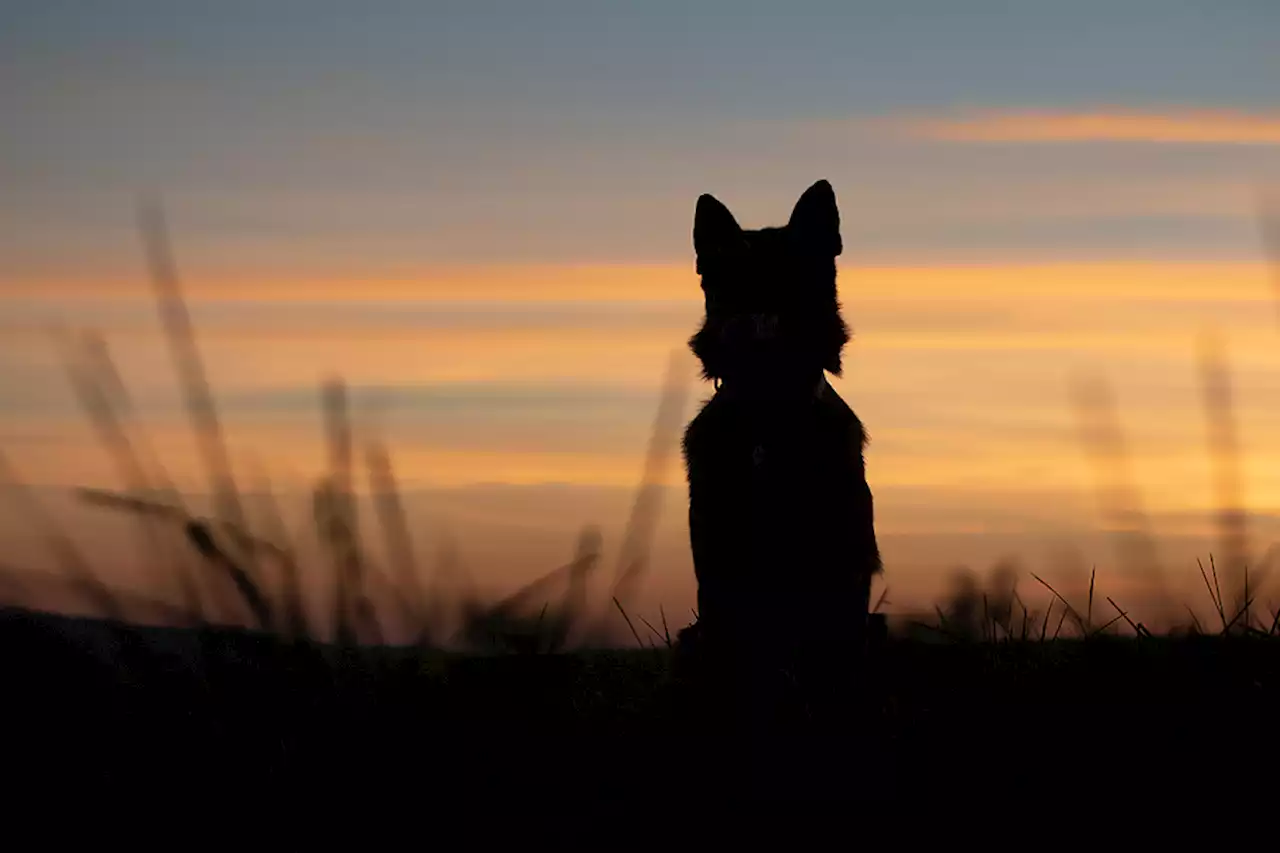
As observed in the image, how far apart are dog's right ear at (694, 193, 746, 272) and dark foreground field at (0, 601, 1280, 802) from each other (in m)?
2.81

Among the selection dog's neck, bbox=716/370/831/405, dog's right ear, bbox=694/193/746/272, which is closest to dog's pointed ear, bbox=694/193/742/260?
dog's right ear, bbox=694/193/746/272

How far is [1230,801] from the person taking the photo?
10.5 feet

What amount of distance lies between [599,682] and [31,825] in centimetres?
246

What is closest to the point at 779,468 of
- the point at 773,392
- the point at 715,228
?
the point at 773,392

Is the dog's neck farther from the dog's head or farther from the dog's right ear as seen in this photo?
the dog's right ear

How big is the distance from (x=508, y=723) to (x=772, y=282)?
10.4ft

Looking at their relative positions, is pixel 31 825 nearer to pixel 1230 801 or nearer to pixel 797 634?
pixel 1230 801

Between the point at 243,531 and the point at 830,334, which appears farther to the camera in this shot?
the point at 830,334

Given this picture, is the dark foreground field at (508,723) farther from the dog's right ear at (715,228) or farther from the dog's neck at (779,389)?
the dog's right ear at (715,228)

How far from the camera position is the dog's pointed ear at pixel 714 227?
21.4ft

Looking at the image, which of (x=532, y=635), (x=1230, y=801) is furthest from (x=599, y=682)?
(x=1230, y=801)

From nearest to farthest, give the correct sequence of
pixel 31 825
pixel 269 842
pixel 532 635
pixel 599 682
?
pixel 269 842, pixel 31 825, pixel 532 635, pixel 599 682

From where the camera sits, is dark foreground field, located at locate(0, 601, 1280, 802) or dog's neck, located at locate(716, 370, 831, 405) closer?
dark foreground field, located at locate(0, 601, 1280, 802)

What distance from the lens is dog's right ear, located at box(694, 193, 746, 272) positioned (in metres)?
6.53
